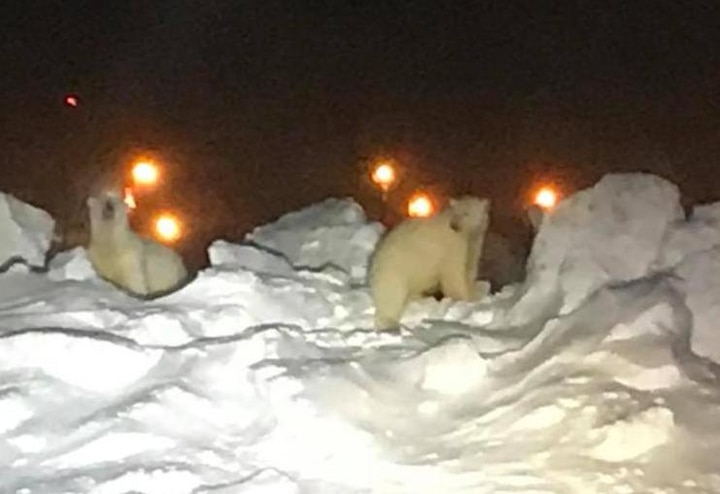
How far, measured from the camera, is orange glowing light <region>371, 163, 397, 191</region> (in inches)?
145

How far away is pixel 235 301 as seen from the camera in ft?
8.81

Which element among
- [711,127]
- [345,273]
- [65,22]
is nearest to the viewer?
[345,273]

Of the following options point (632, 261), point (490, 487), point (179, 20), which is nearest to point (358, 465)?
point (490, 487)

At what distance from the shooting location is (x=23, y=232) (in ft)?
10.5

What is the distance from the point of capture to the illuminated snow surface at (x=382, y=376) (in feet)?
6.99

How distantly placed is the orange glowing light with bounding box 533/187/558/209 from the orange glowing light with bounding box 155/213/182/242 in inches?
31.7

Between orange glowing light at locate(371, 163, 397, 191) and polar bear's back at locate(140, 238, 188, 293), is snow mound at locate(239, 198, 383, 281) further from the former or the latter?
orange glowing light at locate(371, 163, 397, 191)

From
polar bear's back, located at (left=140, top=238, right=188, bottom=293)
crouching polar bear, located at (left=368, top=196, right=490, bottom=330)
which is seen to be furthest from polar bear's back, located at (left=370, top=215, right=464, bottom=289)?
polar bear's back, located at (left=140, top=238, right=188, bottom=293)

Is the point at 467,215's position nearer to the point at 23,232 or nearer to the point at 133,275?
the point at 133,275

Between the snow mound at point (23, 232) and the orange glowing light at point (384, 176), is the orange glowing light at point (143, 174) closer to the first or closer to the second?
the snow mound at point (23, 232)

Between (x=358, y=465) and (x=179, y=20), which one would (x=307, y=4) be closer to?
(x=179, y=20)

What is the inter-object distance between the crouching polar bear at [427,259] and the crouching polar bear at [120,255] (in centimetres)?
40

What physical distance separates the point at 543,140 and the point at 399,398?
159 cm

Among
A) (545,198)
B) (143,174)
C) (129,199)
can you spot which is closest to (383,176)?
(545,198)
